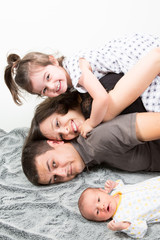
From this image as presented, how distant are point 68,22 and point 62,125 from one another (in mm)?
1047

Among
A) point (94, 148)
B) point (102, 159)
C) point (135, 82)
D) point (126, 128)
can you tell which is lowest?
point (102, 159)

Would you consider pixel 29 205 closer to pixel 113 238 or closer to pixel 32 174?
pixel 32 174

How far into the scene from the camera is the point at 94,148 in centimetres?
147

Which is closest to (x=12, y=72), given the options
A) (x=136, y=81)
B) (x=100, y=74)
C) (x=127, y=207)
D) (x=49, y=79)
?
(x=49, y=79)

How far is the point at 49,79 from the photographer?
60.7 inches

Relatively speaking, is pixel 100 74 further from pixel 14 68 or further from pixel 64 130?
pixel 14 68

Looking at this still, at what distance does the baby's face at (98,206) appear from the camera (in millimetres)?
1209

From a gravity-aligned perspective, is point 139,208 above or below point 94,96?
below

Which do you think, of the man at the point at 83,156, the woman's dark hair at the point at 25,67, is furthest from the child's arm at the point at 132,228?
the woman's dark hair at the point at 25,67

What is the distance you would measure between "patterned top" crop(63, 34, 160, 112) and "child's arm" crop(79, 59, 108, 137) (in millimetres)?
51

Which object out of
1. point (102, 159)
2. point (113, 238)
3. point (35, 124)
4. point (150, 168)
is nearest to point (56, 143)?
point (35, 124)

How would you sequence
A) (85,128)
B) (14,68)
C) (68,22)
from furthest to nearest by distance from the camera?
(68,22) < (14,68) < (85,128)

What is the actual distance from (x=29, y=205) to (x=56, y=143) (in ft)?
1.22

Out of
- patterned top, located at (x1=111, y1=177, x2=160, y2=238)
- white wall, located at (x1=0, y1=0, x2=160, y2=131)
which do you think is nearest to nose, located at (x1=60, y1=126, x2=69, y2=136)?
patterned top, located at (x1=111, y1=177, x2=160, y2=238)
